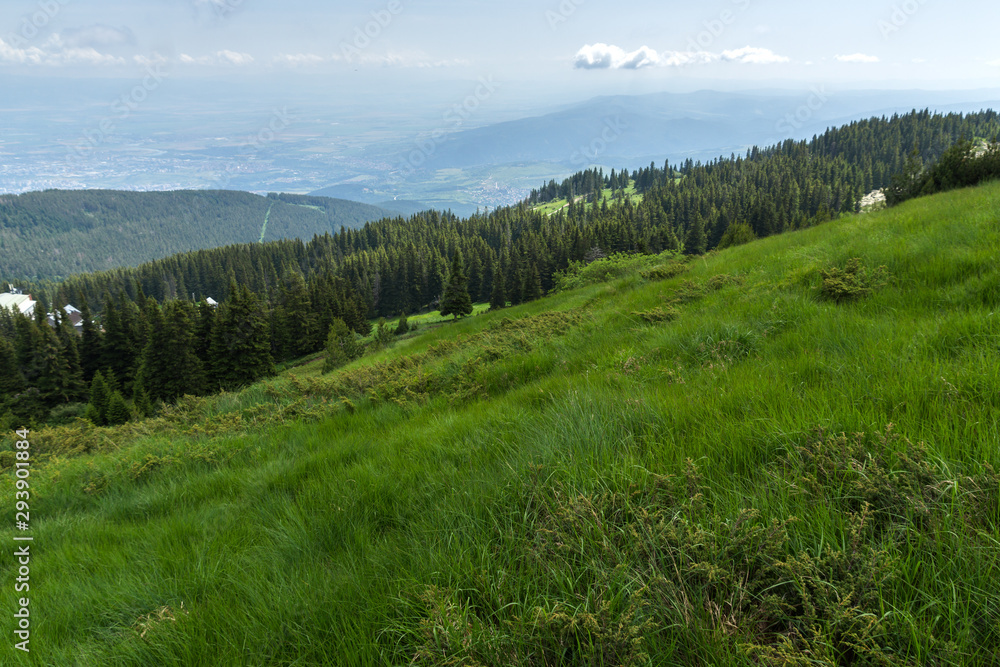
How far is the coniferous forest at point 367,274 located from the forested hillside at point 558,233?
2.04 feet

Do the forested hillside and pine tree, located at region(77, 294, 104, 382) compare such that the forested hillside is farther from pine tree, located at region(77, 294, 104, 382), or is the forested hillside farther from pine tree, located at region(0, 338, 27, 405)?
pine tree, located at region(0, 338, 27, 405)

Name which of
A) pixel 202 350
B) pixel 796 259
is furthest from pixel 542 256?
pixel 796 259

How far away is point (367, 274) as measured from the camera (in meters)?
119

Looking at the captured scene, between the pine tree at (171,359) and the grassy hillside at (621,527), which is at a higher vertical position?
the grassy hillside at (621,527)

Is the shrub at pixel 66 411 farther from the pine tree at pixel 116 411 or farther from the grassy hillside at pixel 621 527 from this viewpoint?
the grassy hillside at pixel 621 527

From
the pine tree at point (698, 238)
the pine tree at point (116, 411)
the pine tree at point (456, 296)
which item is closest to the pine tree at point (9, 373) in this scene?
the pine tree at point (116, 411)

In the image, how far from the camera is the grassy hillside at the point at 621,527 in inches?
59.6

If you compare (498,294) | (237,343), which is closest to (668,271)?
(237,343)

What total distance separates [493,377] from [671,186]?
179733 millimetres

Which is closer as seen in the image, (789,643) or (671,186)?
(789,643)

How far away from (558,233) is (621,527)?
117 m

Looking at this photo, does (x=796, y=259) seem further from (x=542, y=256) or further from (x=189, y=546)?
(x=542, y=256)

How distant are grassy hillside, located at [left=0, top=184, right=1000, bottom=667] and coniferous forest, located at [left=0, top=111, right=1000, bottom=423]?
3496cm

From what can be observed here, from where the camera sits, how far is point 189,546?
3023 mm
